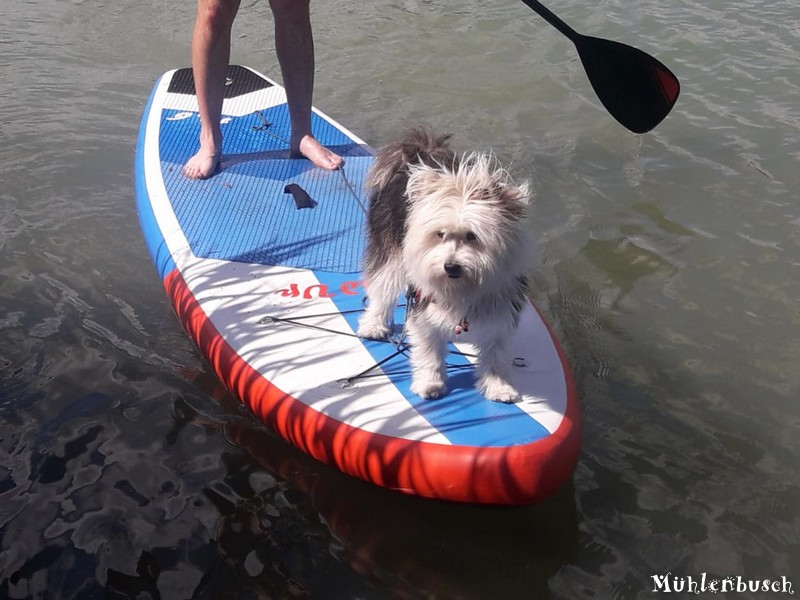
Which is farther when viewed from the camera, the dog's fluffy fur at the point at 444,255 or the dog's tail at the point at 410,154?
the dog's tail at the point at 410,154

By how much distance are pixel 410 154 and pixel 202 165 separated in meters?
2.15

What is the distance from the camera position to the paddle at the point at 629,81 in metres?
3.88

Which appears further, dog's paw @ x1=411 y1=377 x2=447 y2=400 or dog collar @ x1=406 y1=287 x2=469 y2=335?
dog's paw @ x1=411 y1=377 x2=447 y2=400

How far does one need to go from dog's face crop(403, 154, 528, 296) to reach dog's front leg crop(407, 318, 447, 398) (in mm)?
381

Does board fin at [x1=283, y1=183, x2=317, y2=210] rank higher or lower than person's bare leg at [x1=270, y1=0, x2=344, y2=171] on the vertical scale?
lower

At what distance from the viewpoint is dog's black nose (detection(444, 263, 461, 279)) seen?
2.69m

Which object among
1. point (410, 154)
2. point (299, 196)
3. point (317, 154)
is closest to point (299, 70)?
point (317, 154)

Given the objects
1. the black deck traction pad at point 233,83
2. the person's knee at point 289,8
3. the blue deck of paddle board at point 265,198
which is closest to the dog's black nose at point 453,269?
the blue deck of paddle board at point 265,198

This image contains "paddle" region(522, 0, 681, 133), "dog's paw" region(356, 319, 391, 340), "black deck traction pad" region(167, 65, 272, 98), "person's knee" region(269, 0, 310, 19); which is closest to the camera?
"dog's paw" region(356, 319, 391, 340)

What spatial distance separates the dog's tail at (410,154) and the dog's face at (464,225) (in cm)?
37

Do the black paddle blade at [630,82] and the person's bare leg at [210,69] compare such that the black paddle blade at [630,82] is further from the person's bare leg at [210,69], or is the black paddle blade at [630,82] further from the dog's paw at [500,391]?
the person's bare leg at [210,69]

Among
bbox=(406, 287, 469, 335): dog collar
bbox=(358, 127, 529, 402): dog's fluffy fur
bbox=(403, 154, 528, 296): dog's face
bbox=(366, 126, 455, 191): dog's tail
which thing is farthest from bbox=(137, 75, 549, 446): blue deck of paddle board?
bbox=(366, 126, 455, 191): dog's tail

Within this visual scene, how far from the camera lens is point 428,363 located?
3.24m

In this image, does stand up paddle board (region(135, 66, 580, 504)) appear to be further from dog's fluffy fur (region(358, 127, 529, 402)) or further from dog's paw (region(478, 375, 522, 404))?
dog's fluffy fur (region(358, 127, 529, 402))
